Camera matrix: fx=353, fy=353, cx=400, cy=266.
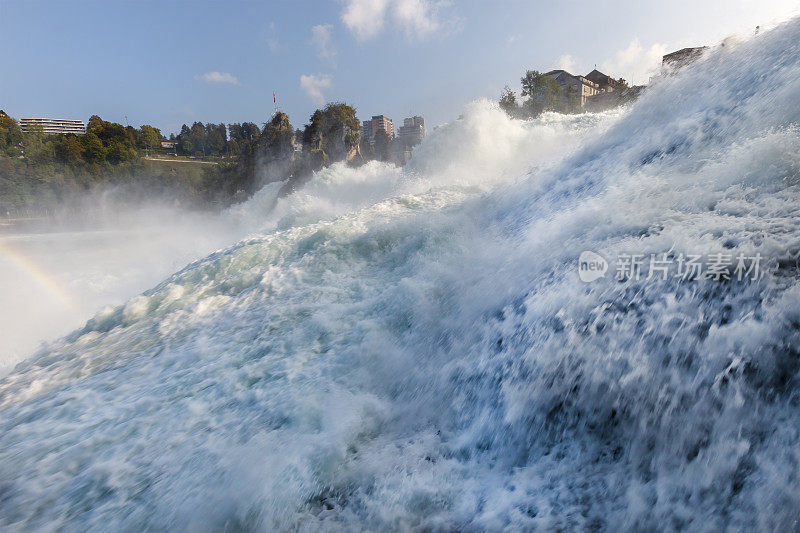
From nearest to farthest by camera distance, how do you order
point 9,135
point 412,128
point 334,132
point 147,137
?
1. point 334,132
2. point 9,135
3. point 147,137
4. point 412,128

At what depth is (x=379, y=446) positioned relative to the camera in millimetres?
2611

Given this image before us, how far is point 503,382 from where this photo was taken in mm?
2654

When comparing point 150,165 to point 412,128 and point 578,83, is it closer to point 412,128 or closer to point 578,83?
point 578,83

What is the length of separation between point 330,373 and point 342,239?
3.70m

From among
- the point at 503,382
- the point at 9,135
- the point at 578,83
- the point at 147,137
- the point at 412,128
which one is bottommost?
the point at 503,382

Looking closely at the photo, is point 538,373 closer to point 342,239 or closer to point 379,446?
point 379,446

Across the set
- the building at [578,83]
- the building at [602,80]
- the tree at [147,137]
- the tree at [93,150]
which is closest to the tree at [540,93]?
the building at [578,83]

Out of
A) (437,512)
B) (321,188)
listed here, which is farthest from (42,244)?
(437,512)

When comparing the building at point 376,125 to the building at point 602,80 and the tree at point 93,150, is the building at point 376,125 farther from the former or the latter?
the tree at point 93,150

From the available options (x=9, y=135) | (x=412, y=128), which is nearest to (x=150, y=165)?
(x=9, y=135)

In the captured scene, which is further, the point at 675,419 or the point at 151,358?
the point at 151,358

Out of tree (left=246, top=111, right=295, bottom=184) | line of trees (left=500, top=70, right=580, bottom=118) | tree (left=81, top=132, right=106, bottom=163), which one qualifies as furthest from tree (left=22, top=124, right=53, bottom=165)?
line of trees (left=500, top=70, right=580, bottom=118)

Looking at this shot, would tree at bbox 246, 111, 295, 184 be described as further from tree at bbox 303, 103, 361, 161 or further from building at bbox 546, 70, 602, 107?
building at bbox 546, 70, 602, 107

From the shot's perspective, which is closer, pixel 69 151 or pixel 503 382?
pixel 503 382
